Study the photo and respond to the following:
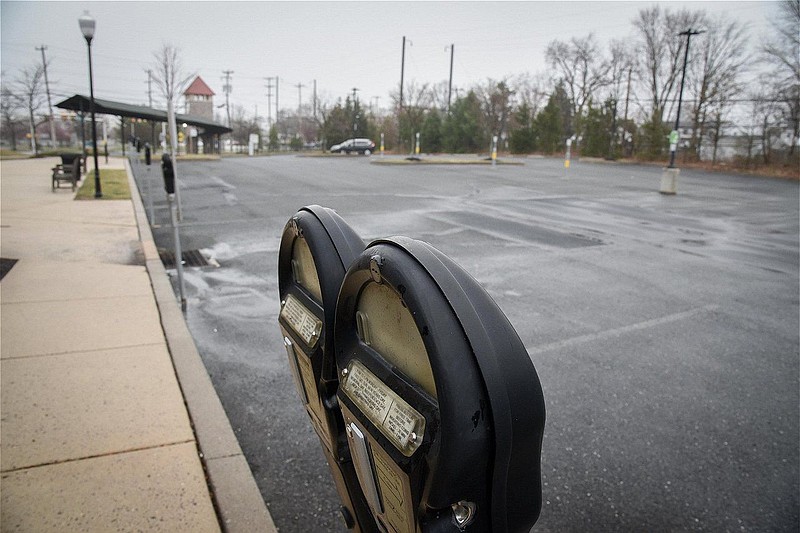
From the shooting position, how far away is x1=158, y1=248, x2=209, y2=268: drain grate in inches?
277

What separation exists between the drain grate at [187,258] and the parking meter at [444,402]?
20.6ft

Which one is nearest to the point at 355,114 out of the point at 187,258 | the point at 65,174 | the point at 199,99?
the point at 199,99

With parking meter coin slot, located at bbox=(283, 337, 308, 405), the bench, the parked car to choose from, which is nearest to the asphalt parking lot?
parking meter coin slot, located at bbox=(283, 337, 308, 405)

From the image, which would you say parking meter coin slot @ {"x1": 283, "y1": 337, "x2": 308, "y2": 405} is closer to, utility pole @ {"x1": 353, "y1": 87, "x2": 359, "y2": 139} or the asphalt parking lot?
the asphalt parking lot

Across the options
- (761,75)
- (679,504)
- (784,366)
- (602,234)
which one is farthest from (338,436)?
(761,75)

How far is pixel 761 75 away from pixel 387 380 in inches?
1536

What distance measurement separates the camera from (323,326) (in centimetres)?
161

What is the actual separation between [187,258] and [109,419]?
15.1ft

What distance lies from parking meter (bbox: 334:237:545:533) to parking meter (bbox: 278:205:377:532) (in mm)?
337

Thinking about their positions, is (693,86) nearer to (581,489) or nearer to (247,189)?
(247,189)

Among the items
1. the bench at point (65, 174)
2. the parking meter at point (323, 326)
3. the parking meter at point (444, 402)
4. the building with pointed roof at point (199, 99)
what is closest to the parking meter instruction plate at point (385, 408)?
the parking meter at point (444, 402)

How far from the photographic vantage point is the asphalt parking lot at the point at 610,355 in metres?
2.66

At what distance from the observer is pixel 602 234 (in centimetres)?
987

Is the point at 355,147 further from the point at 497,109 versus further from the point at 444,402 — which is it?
the point at 444,402
